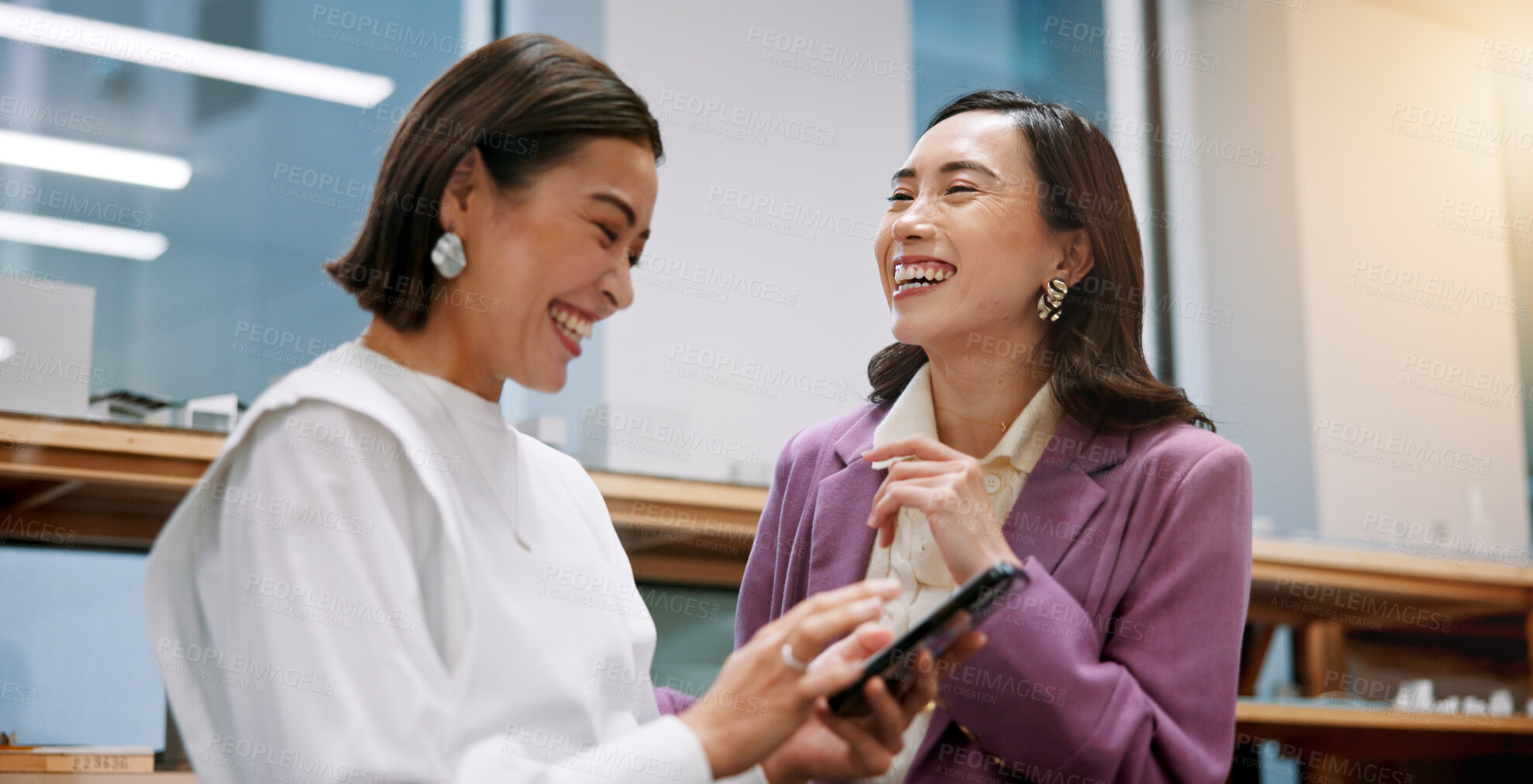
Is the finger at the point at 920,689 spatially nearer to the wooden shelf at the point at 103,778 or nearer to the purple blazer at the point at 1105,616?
the purple blazer at the point at 1105,616

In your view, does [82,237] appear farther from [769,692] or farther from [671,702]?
[769,692]

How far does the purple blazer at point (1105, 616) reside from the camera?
3.97 ft

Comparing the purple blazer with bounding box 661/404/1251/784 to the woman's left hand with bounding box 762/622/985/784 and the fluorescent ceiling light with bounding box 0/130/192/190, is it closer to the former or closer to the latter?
the woman's left hand with bounding box 762/622/985/784

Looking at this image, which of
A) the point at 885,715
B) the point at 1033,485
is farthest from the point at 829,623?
the point at 1033,485

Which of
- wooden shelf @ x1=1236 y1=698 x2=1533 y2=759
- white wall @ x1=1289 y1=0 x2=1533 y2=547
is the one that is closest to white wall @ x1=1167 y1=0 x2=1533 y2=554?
white wall @ x1=1289 y1=0 x2=1533 y2=547

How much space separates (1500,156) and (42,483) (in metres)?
4.25

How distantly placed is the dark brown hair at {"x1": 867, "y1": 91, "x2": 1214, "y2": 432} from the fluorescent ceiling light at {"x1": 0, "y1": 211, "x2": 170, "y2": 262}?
5.75ft

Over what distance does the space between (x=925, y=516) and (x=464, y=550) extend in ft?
1.92

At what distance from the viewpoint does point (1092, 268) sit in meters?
1.59

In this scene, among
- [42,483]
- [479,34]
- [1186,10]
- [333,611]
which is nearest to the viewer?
[333,611]

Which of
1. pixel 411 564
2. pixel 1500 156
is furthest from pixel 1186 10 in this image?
pixel 411 564

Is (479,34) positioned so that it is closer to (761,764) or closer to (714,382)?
(714,382)

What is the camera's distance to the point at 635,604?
4.15 ft

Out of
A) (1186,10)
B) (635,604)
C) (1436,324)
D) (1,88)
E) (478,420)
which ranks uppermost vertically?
(1186,10)
